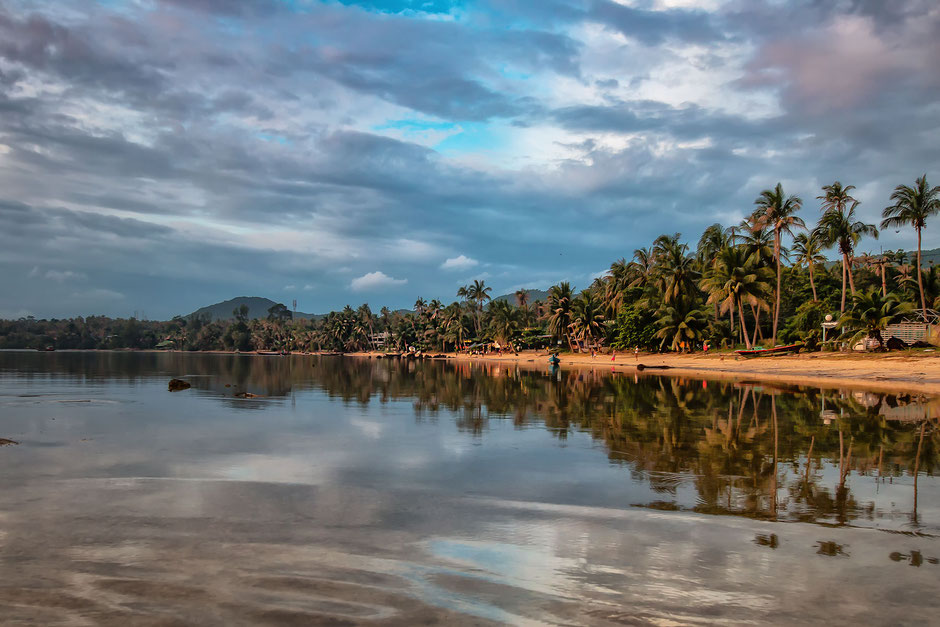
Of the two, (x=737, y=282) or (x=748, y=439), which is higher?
(x=737, y=282)

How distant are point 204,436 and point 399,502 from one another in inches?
354

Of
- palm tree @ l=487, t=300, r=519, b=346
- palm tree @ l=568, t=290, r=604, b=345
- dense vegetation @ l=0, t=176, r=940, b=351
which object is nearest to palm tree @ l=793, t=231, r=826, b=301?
dense vegetation @ l=0, t=176, r=940, b=351

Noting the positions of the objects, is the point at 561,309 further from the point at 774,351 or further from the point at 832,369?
the point at 832,369

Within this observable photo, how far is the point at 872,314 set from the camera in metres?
40.4

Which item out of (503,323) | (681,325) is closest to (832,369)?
(681,325)

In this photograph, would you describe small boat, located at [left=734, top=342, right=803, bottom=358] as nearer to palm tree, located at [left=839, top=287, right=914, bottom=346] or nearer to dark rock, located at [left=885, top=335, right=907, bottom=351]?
palm tree, located at [left=839, top=287, right=914, bottom=346]

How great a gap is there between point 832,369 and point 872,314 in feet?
16.3

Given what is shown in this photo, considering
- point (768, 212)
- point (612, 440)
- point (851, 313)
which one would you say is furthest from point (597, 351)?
point (612, 440)

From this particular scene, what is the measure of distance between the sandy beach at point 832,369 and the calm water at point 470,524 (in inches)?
690

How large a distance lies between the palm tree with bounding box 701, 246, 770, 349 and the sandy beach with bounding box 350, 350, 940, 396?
582cm

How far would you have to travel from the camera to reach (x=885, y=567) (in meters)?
6.30

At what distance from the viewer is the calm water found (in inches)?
216

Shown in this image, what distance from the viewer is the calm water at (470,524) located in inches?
216

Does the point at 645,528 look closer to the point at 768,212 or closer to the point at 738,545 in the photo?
the point at 738,545
